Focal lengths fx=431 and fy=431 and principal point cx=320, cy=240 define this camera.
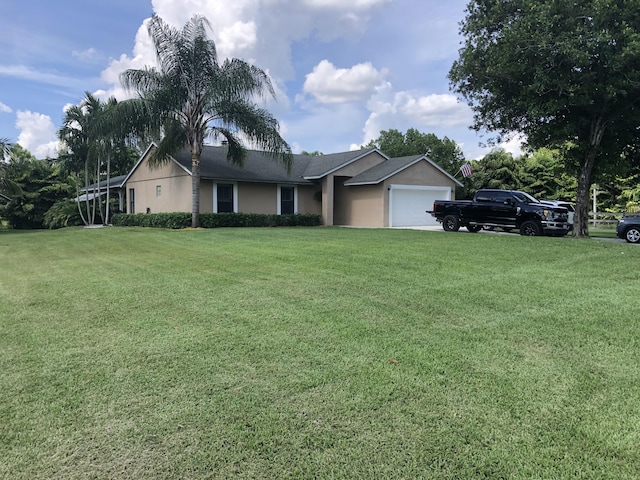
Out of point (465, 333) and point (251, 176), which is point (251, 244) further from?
point (251, 176)

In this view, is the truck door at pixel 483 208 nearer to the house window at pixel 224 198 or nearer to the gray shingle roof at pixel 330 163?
the gray shingle roof at pixel 330 163

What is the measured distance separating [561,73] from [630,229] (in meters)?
5.74

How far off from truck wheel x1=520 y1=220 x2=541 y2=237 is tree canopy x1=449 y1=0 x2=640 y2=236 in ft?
5.29

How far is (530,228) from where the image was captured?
1593 cm

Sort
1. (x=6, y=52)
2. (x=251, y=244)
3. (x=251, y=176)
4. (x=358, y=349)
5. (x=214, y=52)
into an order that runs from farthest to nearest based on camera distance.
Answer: (x=251, y=176), (x=214, y=52), (x=6, y=52), (x=251, y=244), (x=358, y=349)

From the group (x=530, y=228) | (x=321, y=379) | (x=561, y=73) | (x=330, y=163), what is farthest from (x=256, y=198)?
(x=321, y=379)

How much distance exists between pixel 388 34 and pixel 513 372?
17609mm

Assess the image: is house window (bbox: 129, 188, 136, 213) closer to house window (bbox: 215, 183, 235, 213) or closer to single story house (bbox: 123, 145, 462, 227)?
single story house (bbox: 123, 145, 462, 227)

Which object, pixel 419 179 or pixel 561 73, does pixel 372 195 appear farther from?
pixel 561 73

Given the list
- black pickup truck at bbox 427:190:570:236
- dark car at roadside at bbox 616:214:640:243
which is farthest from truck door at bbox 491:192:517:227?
dark car at roadside at bbox 616:214:640:243

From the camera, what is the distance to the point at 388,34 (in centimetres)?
1820

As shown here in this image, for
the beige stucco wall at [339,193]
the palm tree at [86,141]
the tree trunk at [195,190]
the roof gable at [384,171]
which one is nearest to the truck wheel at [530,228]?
the roof gable at [384,171]

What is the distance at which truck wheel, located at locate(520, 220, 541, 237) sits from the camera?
51.7ft

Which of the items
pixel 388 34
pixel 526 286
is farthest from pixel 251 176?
pixel 526 286
